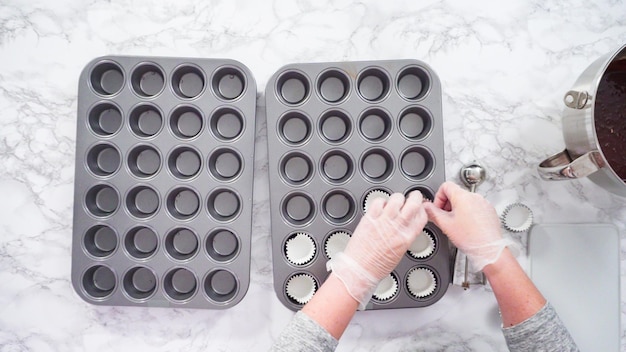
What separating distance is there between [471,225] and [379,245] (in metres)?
0.21

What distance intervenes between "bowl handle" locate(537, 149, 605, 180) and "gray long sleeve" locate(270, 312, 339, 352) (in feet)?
2.04

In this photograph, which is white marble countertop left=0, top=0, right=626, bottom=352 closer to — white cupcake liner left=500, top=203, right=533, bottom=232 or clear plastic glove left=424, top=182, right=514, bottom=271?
white cupcake liner left=500, top=203, right=533, bottom=232

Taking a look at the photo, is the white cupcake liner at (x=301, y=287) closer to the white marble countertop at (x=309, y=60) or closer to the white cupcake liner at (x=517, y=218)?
the white marble countertop at (x=309, y=60)

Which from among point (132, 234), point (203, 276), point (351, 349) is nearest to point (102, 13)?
point (132, 234)

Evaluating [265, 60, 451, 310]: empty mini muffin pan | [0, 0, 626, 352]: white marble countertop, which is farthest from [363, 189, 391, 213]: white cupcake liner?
[0, 0, 626, 352]: white marble countertop

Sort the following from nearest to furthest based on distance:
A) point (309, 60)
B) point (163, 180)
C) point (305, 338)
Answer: point (305, 338) → point (163, 180) → point (309, 60)

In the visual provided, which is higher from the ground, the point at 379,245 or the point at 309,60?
the point at 309,60

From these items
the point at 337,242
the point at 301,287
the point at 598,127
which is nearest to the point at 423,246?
the point at 337,242

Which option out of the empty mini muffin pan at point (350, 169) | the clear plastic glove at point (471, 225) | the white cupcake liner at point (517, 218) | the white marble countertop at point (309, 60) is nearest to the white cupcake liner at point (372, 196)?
the empty mini muffin pan at point (350, 169)

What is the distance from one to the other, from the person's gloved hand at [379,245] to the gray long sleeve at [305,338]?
0.36 ft

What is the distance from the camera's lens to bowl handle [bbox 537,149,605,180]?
850 mm

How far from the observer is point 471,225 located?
0.92 m

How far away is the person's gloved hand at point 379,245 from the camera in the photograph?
0.90 metres

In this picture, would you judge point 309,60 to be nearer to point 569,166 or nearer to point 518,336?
point 569,166
